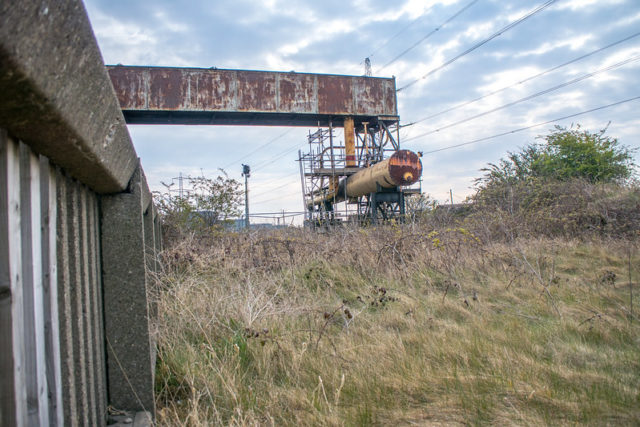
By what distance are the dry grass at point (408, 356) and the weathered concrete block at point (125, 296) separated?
1.00 ft

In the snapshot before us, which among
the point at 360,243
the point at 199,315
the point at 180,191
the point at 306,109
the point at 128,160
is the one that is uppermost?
the point at 306,109

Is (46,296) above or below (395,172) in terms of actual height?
below

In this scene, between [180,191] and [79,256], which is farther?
[180,191]

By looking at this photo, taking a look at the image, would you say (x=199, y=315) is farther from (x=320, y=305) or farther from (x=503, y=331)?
(x=503, y=331)

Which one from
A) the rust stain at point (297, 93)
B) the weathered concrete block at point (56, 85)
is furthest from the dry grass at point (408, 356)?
the rust stain at point (297, 93)

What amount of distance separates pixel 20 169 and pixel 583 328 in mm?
3958

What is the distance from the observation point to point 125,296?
1.98 meters

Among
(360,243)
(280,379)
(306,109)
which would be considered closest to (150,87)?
(306,109)

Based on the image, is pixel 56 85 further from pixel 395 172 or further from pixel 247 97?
pixel 247 97

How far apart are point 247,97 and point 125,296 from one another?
1779 centimetres

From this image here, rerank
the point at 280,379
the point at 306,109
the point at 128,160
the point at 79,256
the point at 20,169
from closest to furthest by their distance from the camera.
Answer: the point at 20,169 → the point at 79,256 → the point at 128,160 → the point at 280,379 → the point at 306,109

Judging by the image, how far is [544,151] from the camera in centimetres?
1852

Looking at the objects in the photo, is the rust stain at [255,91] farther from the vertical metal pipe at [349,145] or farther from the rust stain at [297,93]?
the vertical metal pipe at [349,145]

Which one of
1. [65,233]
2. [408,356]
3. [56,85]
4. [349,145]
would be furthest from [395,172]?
[56,85]
